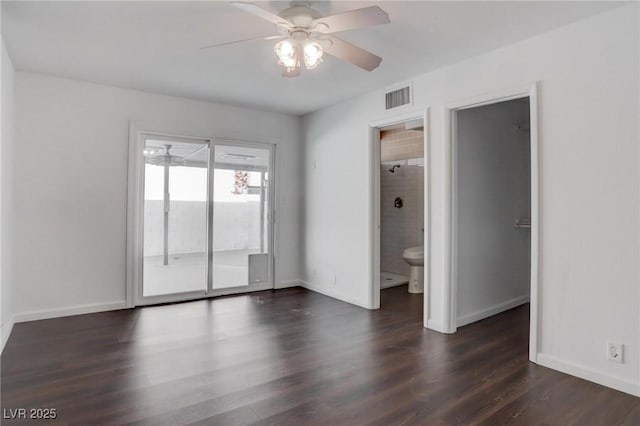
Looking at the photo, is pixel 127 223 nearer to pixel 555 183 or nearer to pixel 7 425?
pixel 7 425

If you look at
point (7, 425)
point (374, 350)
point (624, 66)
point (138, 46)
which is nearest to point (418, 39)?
point (624, 66)

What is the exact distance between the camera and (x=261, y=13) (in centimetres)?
209

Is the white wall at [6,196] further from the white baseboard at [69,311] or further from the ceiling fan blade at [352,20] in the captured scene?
the ceiling fan blade at [352,20]

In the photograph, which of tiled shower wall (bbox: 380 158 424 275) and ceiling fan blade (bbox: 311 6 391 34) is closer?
ceiling fan blade (bbox: 311 6 391 34)

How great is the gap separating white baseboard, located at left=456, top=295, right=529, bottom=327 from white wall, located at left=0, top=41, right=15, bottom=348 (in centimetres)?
408

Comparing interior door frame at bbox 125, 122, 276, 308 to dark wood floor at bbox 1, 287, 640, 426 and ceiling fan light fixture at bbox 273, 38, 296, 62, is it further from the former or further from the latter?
ceiling fan light fixture at bbox 273, 38, 296, 62

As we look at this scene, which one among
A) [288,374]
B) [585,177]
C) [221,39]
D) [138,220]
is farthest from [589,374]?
[138,220]

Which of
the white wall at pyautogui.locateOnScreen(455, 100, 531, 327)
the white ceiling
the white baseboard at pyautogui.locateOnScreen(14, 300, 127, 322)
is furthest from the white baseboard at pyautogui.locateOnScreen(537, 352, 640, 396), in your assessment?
the white baseboard at pyautogui.locateOnScreen(14, 300, 127, 322)

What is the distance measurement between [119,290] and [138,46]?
2660 mm

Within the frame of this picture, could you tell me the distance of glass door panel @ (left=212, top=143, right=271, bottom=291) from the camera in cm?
494

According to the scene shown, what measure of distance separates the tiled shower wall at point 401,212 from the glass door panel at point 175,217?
3218mm

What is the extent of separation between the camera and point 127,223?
14.0ft

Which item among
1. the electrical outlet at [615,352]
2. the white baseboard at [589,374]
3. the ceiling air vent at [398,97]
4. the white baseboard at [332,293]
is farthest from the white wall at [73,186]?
the electrical outlet at [615,352]

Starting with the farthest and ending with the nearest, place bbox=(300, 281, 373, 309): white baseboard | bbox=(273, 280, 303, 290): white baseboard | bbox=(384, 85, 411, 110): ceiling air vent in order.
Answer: bbox=(273, 280, 303, 290): white baseboard → bbox=(300, 281, 373, 309): white baseboard → bbox=(384, 85, 411, 110): ceiling air vent
